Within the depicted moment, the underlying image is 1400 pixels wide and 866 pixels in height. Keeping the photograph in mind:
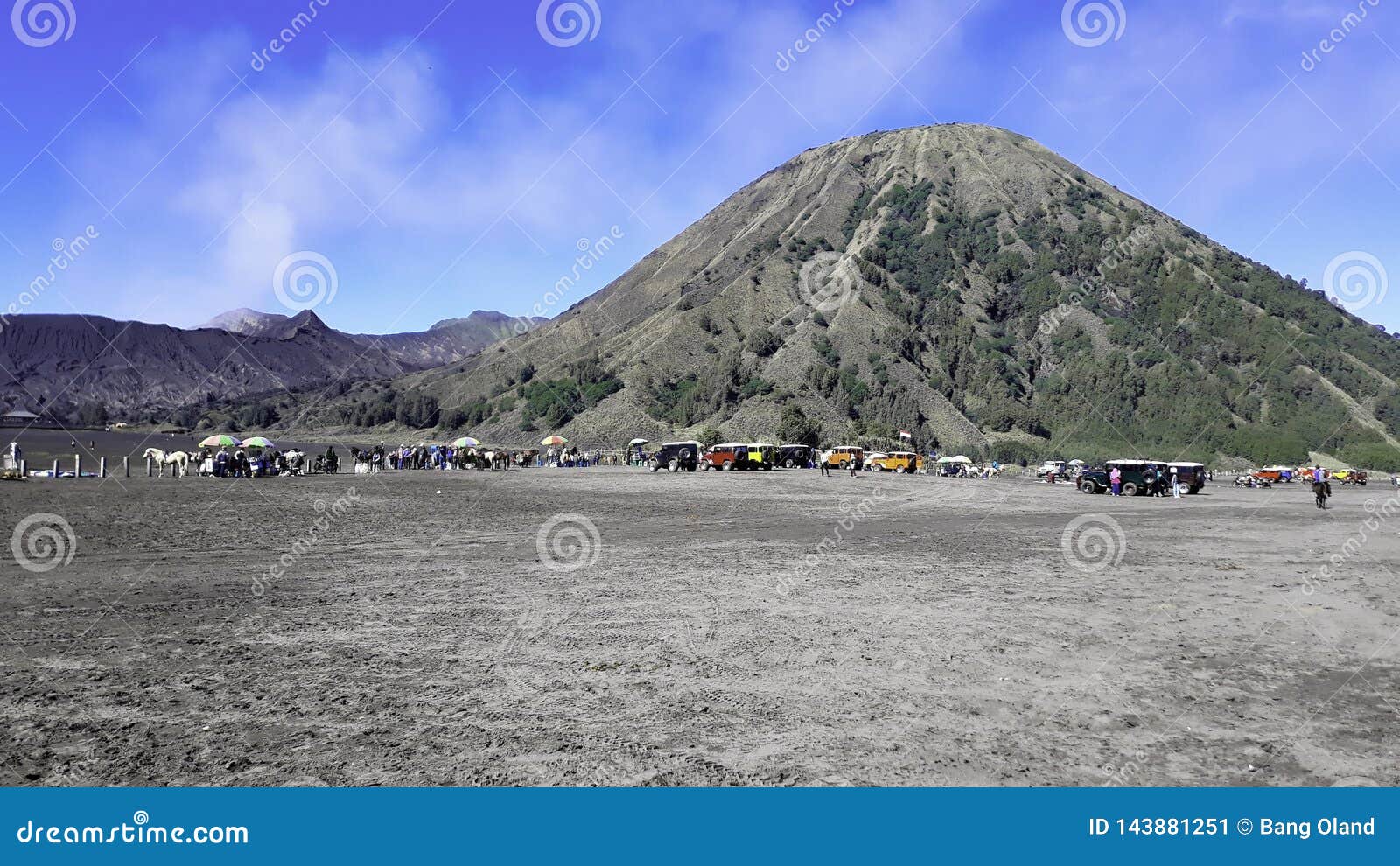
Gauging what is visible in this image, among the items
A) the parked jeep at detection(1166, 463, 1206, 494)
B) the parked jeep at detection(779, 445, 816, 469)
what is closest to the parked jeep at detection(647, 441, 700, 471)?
the parked jeep at detection(779, 445, 816, 469)

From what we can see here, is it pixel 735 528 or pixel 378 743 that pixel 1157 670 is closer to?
pixel 378 743

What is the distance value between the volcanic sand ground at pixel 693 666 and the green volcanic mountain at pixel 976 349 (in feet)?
274

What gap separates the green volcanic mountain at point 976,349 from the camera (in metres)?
117

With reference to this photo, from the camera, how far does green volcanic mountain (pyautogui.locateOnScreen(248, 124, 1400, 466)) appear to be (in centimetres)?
11675

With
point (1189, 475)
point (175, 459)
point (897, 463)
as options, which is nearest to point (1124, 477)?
point (1189, 475)

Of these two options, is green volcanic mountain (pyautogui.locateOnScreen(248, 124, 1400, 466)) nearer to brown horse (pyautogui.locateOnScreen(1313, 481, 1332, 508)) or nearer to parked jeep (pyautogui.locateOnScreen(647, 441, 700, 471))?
parked jeep (pyautogui.locateOnScreen(647, 441, 700, 471))

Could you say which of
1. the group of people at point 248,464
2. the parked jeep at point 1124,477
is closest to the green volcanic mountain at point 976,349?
the parked jeep at point 1124,477

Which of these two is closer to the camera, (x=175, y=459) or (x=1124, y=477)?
(x=1124, y=477)

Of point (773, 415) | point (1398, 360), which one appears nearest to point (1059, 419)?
point (773, 415)

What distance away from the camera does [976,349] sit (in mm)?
140375

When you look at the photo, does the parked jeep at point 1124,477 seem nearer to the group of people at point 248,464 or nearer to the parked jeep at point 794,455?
the parked jeep at point 794,455

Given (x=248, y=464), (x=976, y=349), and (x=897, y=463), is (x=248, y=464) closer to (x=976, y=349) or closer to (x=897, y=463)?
(x=897, y=463)

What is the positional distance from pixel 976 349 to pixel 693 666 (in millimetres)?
140861

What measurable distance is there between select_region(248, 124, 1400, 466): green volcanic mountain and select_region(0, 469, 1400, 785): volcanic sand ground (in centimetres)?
8353
